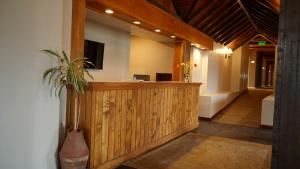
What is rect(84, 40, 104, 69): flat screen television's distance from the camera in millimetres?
5020

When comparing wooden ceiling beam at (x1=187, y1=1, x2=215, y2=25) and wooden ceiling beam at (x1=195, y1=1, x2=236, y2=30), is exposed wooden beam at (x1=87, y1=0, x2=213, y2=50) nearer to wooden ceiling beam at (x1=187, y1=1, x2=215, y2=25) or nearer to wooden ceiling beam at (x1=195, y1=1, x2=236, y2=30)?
wooden ceiling beam at (x1=187, y1=1, x2=215, y2=25)

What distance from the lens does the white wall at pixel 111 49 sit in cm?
530

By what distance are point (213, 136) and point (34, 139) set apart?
4.02 m

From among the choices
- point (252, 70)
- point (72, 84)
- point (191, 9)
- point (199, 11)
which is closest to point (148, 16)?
point (191, 9)

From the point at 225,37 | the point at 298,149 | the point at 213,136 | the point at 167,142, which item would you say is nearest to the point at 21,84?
the point at 298,149

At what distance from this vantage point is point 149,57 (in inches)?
333

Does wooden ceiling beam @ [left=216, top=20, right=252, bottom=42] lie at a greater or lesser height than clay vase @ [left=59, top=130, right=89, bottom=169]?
greater

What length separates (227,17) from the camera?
7.65 m

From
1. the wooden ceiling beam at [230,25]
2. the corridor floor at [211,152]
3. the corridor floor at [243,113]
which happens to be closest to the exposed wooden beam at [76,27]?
the corridor floor at [211,152]

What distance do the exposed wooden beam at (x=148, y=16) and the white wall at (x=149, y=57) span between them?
5.43 ft

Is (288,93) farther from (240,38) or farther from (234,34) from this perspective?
(240,38)

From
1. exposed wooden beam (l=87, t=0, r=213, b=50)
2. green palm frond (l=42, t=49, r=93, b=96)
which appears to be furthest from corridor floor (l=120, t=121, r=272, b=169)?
exposed wooden beam (l=87, t=0, r=213, b=50)

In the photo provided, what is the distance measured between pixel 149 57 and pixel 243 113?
3.90 m

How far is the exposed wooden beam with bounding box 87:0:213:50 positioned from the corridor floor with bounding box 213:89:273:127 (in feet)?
9.27
